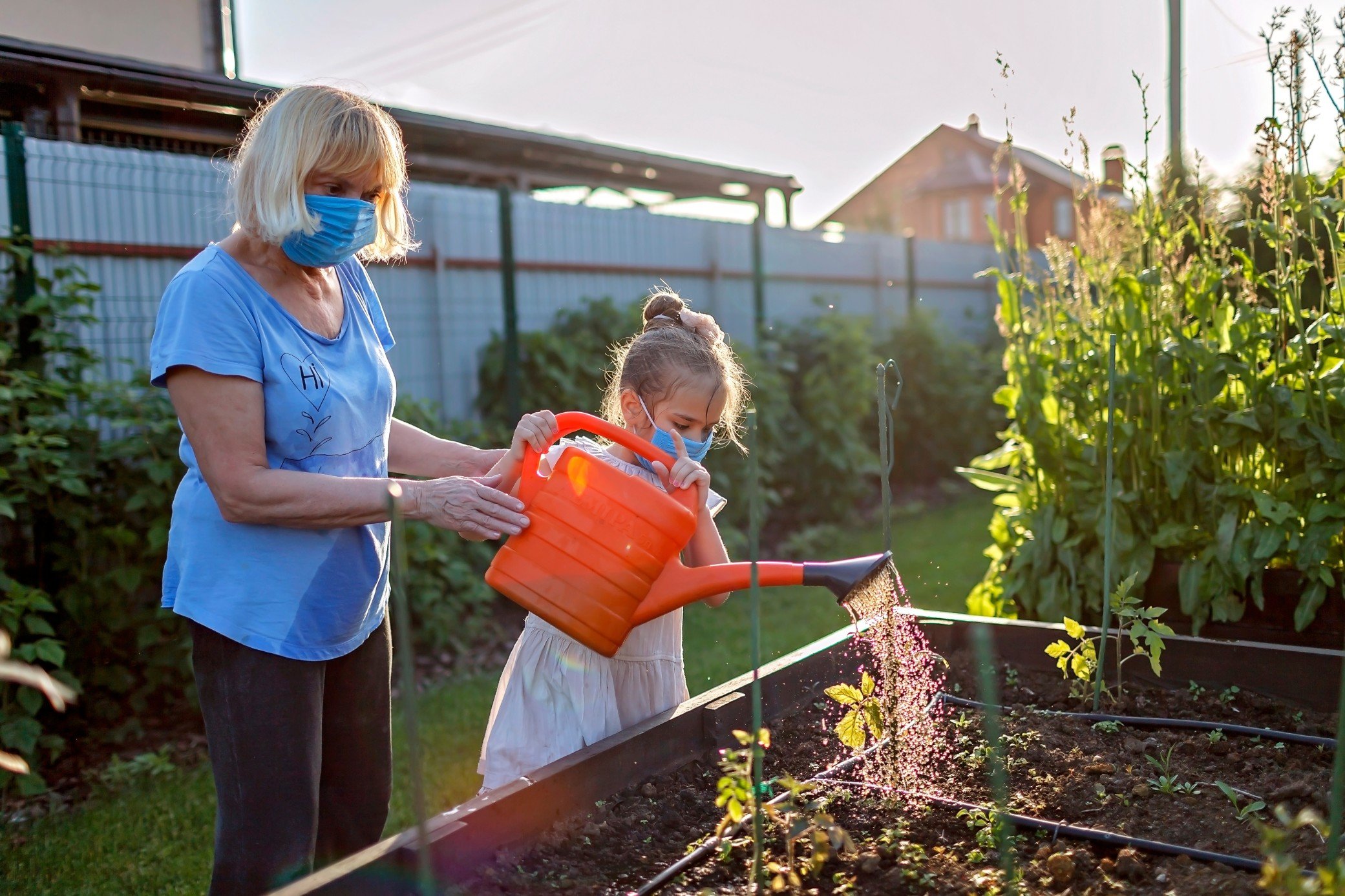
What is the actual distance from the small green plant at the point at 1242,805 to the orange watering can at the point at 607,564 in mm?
613

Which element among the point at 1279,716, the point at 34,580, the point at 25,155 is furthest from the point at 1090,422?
the point at 25,155

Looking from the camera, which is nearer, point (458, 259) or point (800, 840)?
point (800, 840)

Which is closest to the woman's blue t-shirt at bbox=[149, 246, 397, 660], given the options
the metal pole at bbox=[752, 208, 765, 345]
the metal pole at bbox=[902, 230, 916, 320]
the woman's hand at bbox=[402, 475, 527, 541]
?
the woman's hand at bbox=[402, 475, 527, 541]

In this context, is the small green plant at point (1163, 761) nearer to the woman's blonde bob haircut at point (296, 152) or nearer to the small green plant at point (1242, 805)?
the small green plant at point (1242, 805)

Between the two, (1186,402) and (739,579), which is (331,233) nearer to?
(739,579)

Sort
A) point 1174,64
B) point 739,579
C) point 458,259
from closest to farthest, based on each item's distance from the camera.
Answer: point 739,579
point 458,259
point 1174,64

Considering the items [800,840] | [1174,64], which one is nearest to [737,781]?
[800,840]

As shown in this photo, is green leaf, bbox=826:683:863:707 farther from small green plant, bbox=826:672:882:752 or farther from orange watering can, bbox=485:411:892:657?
orange watering can, bbox=485:411:892:657

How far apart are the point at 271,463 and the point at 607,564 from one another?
1.77 ft

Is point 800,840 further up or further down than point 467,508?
further down

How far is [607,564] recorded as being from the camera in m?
1.51

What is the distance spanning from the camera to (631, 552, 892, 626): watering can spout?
1.47 meters

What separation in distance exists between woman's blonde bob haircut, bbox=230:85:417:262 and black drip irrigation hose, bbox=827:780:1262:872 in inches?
49.9

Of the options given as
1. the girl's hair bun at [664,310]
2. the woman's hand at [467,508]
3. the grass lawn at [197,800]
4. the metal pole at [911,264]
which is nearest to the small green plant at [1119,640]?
the girl's hair bun at [664,310]
